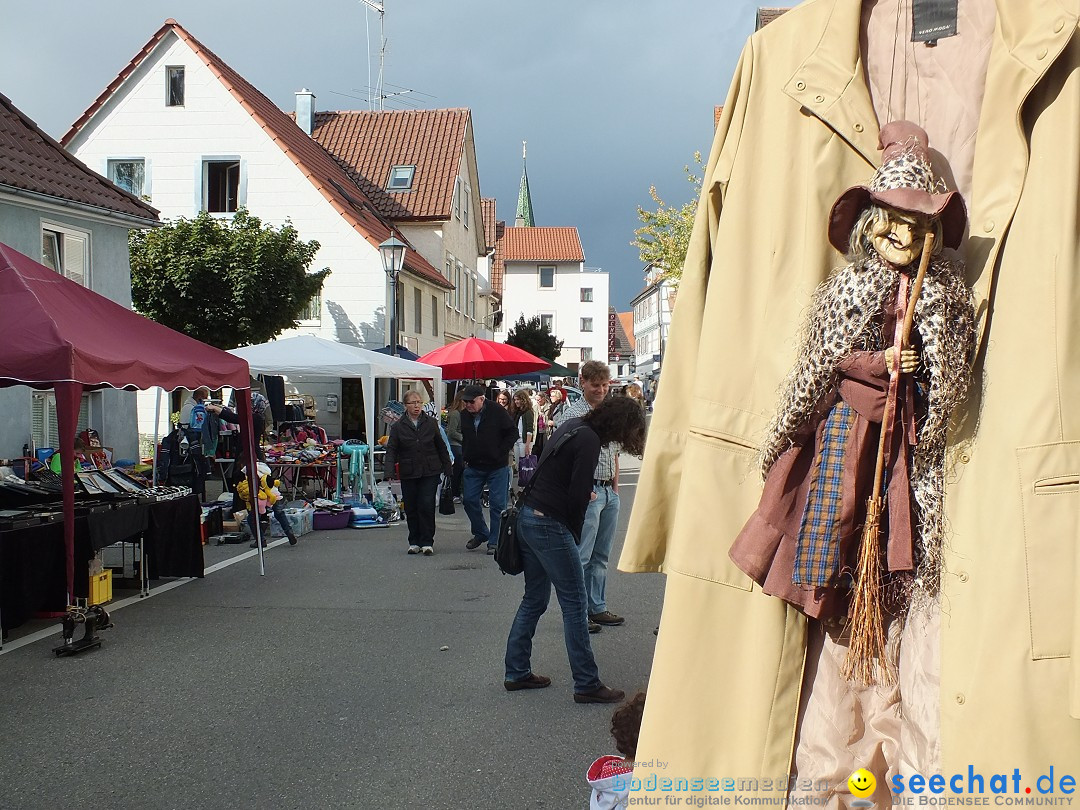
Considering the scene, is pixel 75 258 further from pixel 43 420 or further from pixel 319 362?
pixel 319 362

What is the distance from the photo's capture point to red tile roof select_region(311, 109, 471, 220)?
3275 centimetres

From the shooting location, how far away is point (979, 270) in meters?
1.83

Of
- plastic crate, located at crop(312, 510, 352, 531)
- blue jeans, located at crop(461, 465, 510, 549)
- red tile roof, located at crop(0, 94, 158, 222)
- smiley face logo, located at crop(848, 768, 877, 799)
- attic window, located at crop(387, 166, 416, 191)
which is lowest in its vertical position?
plastic crate, located at crop(312, 510, 352, 531)

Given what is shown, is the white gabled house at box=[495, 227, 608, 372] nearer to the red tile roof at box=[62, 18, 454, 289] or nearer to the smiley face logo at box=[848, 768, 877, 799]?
the red tile roof at box=[62, 18, 454, 289]

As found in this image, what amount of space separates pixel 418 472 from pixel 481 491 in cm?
89

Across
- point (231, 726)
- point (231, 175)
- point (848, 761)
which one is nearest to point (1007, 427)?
point (848, 761)

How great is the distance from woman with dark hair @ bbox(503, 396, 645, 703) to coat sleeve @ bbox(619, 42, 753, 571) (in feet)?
10.6

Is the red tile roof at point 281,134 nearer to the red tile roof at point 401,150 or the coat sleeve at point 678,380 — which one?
the red tile roof at point 401,150

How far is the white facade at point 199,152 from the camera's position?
26.3m

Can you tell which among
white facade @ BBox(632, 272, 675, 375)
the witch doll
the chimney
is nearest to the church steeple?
white facade @ BBox(632, 272, 675, 375)

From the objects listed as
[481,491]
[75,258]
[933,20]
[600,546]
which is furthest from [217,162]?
[933,20]

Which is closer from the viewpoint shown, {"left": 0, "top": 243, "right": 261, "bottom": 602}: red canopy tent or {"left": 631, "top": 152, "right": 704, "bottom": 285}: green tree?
{"left": 0, "top": 243, "right": 261, "bottom": 602}: red canopy tent

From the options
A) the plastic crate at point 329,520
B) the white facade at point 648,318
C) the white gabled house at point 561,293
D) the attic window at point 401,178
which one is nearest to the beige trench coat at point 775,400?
the plastic crate at point 329,520

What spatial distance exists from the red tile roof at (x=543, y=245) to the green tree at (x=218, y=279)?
5439 centimetres
